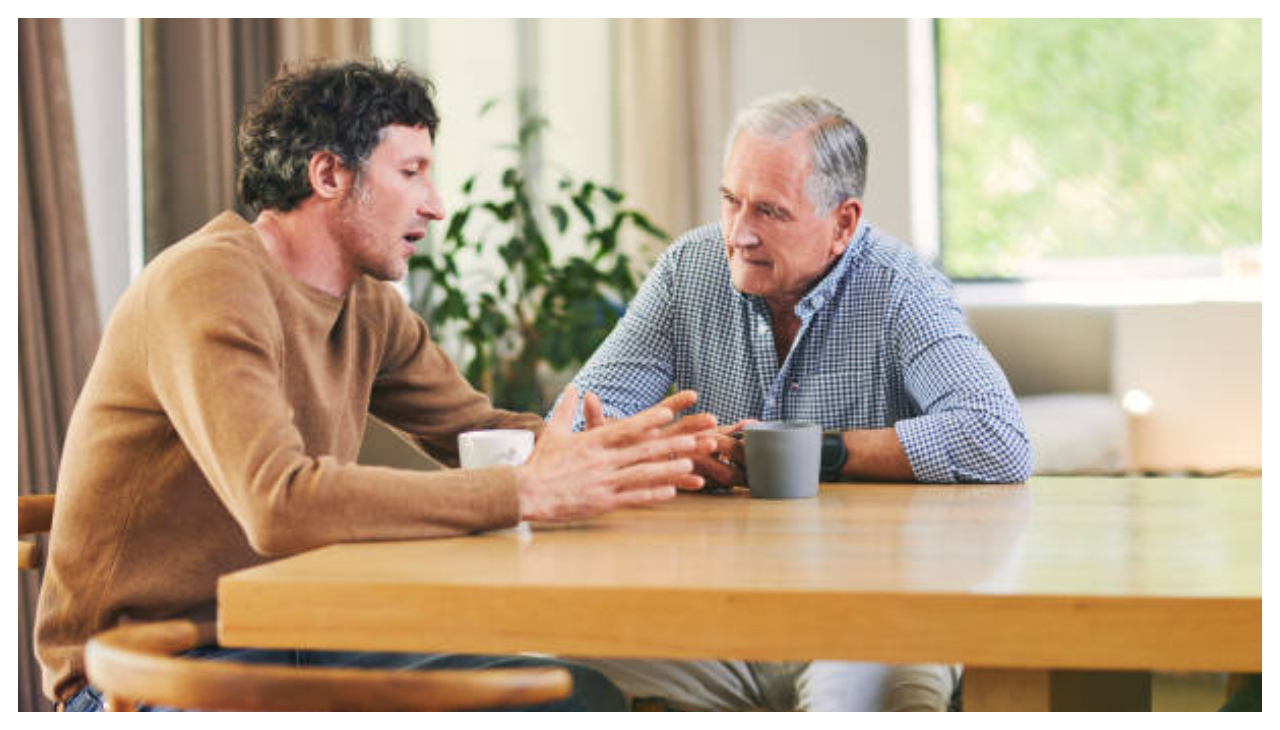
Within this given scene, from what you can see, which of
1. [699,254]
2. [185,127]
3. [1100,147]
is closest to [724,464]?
[699,254]

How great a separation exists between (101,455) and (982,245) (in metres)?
4.81

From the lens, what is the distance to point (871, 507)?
1636 mm

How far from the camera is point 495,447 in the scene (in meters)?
1.67

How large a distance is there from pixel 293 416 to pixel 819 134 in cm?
86

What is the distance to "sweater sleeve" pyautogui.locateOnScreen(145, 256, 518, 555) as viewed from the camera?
4.63ft

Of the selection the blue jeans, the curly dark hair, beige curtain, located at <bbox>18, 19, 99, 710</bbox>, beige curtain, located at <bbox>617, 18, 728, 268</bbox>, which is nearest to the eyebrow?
the curly dark hair

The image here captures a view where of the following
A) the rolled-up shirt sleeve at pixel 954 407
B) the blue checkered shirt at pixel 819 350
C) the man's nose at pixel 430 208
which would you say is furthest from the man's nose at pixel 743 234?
the man's nose at pixel 430 208

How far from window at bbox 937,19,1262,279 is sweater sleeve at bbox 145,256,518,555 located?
4777mm

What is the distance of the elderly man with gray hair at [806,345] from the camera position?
187 cm

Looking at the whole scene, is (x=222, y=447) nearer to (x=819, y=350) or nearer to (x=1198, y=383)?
(x=819, y=350)

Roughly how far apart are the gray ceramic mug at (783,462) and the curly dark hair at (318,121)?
0.61m

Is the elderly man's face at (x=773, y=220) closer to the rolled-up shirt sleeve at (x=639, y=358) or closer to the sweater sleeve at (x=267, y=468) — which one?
the rolled-up shirt sleeve at (x=639, y=358)

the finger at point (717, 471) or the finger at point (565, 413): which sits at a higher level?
the finger at point (565, 413)

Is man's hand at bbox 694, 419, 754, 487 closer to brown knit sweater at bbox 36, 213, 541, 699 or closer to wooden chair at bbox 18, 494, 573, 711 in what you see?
brown knit sweater at bbox 36, 213, 541, 699
